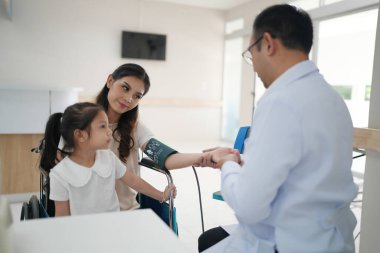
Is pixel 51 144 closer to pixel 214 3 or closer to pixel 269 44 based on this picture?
pixel 269 44

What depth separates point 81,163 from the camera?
1433mm

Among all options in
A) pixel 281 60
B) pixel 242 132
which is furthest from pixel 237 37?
pixel 281 60

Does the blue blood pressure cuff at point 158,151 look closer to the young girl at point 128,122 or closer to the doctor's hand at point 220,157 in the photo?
the young girl at point 128,122

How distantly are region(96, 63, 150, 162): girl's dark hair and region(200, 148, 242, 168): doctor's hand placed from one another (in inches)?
16.5

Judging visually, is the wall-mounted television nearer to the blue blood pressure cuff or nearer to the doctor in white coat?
the blue blood pressure cuff

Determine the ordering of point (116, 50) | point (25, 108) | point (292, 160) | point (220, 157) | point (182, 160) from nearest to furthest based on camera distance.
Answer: point (292, 160), point (220, 157), point (182, 160), point (25, 108), point (116, 50)

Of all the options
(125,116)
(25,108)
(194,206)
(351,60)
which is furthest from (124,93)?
(351,60)

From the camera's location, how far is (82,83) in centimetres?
660

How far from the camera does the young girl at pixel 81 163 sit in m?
1.35

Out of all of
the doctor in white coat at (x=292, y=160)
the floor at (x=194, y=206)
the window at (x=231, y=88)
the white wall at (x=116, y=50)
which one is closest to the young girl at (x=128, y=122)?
the floor at (x=194, y=206)

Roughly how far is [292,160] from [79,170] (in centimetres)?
90

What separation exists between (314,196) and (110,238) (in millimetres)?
502

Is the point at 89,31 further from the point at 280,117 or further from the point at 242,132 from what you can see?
the point at 280,117

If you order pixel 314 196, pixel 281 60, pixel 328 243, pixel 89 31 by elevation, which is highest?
pixel 89 31
